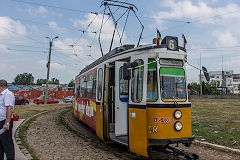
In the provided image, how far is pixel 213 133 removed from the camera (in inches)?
347

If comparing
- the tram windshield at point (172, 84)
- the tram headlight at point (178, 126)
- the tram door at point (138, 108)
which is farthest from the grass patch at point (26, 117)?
the tram windshield at point (172, 84)

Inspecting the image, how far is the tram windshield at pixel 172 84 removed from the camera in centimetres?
538

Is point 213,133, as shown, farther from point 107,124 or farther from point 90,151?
point 90,151

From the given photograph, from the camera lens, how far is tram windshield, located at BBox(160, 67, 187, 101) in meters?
5.38

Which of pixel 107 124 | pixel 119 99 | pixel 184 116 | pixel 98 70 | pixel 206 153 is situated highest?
pixel 98 70

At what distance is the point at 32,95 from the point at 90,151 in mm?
45359

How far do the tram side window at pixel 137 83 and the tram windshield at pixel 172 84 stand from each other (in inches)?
21.5

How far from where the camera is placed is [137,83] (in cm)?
568

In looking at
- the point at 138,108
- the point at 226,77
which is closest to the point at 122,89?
the point at 138,108

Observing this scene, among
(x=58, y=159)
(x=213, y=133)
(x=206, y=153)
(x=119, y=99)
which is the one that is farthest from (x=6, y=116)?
(x=213, y=133)

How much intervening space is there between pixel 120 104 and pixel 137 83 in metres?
1.16

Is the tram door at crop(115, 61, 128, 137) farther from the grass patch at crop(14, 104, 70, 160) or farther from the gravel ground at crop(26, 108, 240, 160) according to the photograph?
the grass patch at crop(14, 104, 70, 160)

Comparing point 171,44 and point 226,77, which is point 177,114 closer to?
point 171,44

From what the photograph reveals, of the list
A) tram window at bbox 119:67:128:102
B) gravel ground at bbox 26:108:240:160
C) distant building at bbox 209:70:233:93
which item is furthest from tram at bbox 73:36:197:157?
distant building at bbox 209:70:233:93
